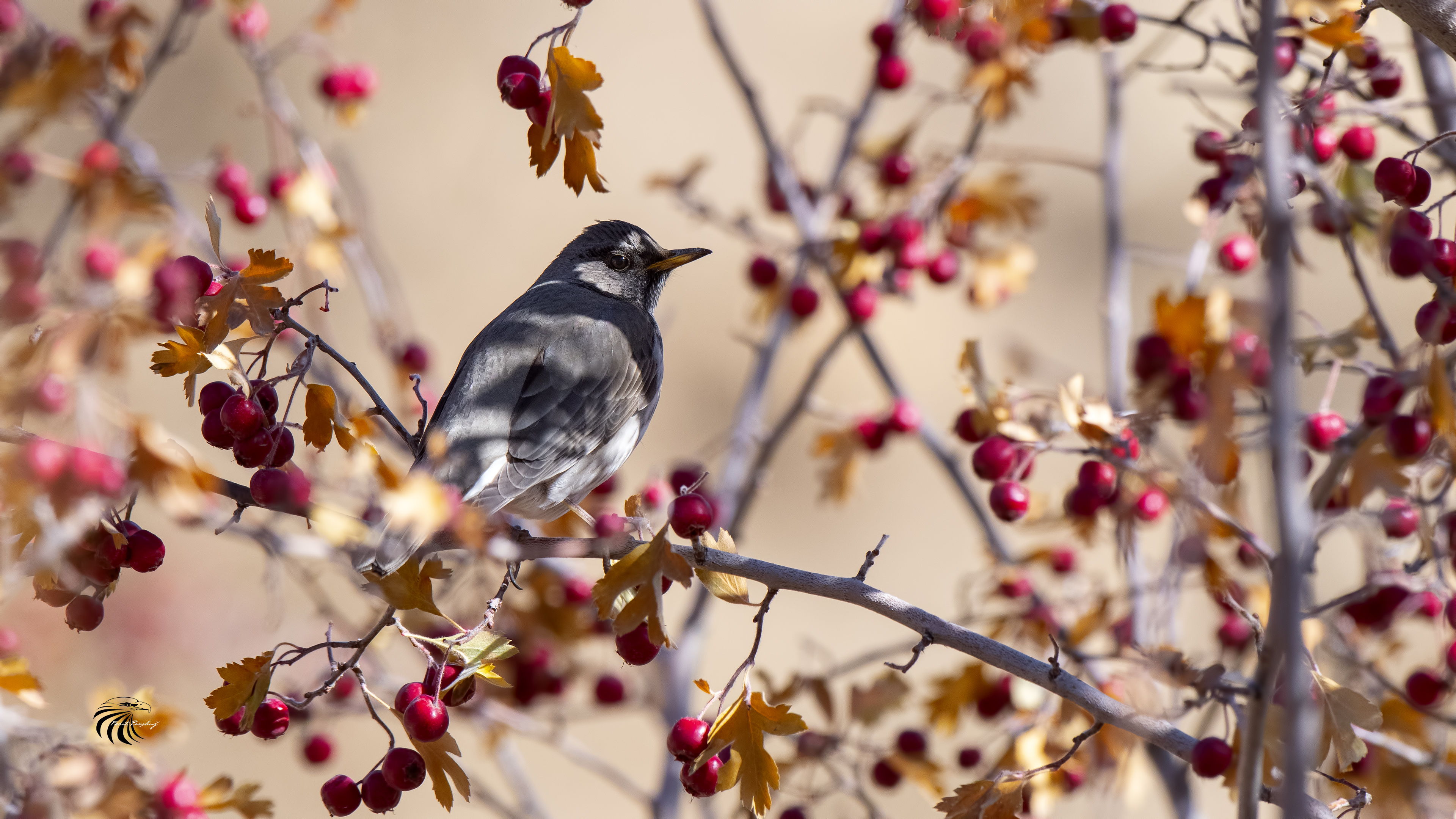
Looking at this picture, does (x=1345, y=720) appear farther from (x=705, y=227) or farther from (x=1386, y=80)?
(x=705, y=227)

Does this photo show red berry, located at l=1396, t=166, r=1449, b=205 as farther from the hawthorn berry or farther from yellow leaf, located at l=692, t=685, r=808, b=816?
the hawthorn berry

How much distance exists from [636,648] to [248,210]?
2.26 metres

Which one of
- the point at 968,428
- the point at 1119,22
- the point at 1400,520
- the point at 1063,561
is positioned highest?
the point at 1119,22

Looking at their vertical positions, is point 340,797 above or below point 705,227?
above

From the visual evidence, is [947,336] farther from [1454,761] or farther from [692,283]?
[1454,761]

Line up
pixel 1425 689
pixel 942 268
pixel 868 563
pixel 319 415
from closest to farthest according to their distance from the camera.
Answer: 1. pixel 868 563
2. pixel 319 415
3. pixel 1425 689
4. pixel 942 268

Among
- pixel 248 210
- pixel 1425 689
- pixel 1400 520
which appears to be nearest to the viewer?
pixel 1400 520

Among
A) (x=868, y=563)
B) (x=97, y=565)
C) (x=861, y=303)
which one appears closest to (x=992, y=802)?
(x=868, y=563)

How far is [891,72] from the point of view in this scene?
11.1 ft

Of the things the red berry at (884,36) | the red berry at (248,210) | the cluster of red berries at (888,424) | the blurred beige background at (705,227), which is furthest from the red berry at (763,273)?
the blurred beige background at (705,227)

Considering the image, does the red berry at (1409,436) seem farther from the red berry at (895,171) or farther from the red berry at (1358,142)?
the red berry at (895,171)

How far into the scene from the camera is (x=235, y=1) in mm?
3051

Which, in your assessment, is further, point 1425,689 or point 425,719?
point 1425,689

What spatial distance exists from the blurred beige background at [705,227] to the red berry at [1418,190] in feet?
11.2
